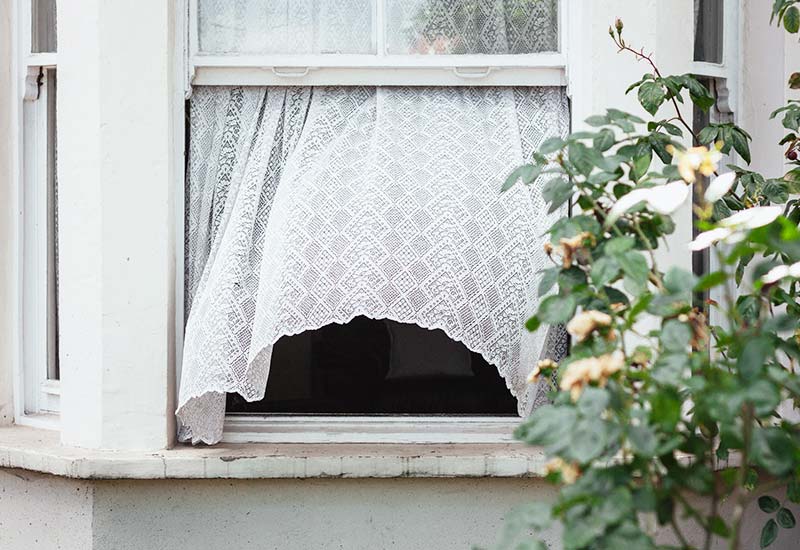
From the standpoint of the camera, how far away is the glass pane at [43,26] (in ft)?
10.9

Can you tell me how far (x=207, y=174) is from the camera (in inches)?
119

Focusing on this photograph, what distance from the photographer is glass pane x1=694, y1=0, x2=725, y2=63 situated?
3.21 metres

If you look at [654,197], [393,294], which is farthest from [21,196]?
[654,197]

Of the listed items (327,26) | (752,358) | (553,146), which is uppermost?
(327,26)

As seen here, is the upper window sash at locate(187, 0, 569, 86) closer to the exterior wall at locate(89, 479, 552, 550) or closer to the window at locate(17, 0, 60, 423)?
the window at locate(17, 0, 60, 423)

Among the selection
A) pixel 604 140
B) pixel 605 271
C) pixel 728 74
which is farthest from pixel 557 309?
pixel 728 74

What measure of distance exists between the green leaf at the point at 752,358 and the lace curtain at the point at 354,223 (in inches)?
50.7

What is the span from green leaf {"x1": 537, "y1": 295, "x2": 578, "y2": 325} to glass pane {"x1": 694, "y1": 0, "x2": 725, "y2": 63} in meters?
1.55

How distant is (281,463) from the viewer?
288 centimetres

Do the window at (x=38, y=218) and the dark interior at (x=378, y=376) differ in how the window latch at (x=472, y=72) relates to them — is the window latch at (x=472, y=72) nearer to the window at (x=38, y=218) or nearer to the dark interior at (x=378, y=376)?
the dark interior at (x=378, y=376)

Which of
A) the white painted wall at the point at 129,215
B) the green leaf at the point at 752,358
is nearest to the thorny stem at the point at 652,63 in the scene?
the white painted wall at the point at 129,215

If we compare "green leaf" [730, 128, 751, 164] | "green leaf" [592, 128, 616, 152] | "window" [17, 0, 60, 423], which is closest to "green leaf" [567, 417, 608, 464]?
"green leaf" [592, 128, 616, 152]

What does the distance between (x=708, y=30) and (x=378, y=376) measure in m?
1.37

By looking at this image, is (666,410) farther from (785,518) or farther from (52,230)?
(52,230)
